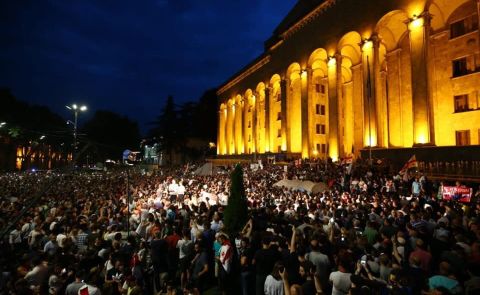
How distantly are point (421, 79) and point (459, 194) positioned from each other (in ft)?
34.4

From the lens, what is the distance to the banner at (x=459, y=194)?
1132 centimetres

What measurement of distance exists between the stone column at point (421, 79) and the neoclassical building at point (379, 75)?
0.20ft

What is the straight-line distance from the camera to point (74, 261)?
6125 mm

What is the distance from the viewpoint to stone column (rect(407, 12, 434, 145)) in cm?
1889

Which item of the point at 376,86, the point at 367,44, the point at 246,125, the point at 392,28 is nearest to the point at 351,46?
the point at 392,28

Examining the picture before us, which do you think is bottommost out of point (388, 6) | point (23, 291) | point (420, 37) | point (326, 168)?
point (23, 291)

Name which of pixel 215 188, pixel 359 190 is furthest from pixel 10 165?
pixel 359 190

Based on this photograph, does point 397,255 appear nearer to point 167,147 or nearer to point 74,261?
point 74,261

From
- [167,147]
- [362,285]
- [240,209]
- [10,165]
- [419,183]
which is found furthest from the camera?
[167,147]

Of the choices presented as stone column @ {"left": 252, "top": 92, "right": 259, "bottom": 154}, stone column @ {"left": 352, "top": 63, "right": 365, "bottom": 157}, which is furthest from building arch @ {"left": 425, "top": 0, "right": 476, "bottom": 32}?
stone column @ {"left": 252, "top": 92, "right": 259, "bottom": 154}

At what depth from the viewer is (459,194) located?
1142 cm

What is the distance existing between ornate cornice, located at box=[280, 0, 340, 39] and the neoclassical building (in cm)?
10

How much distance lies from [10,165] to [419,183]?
202 feet

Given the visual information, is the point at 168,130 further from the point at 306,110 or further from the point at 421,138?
the point at 421,138
